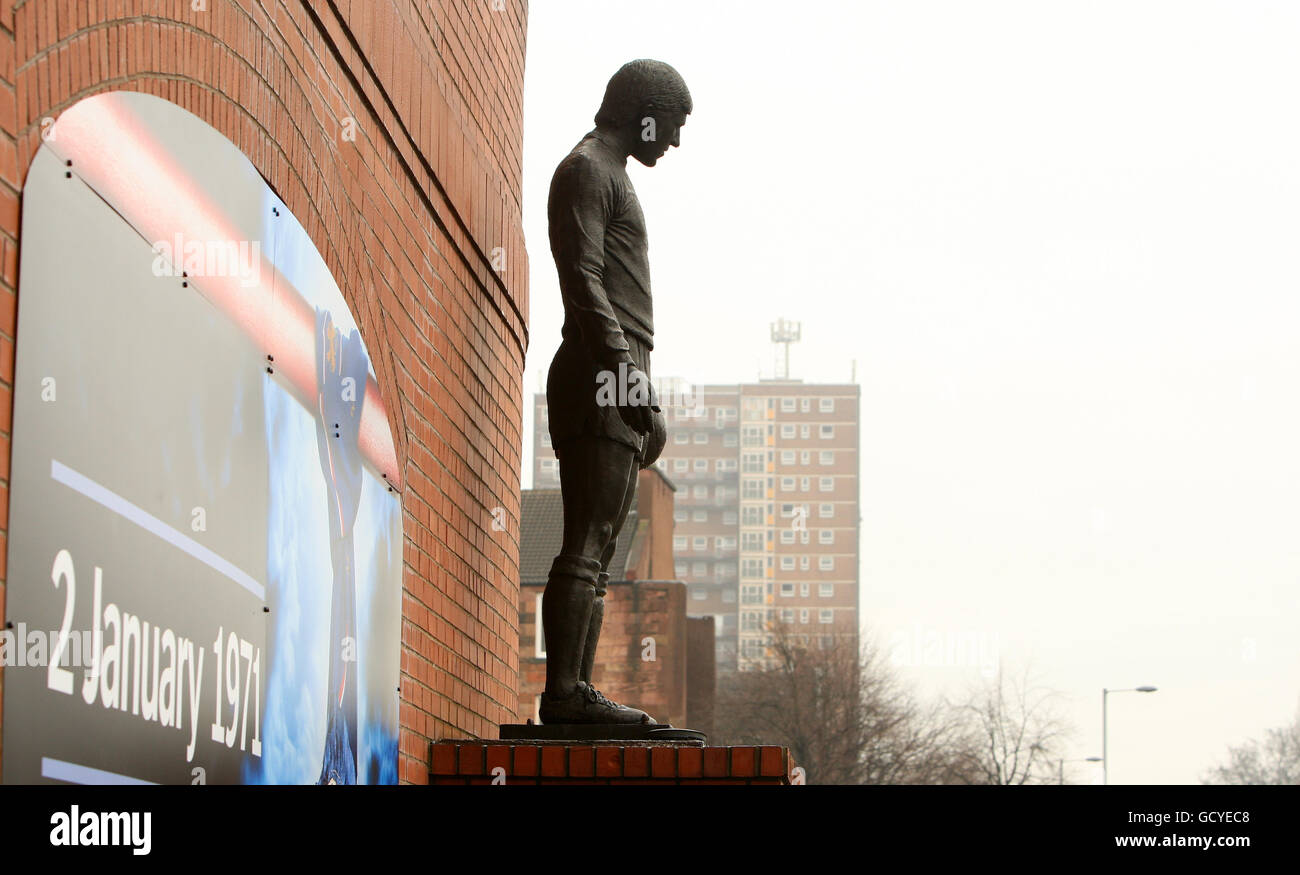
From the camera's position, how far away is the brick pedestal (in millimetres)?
6363

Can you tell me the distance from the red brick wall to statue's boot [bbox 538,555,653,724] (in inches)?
18.6

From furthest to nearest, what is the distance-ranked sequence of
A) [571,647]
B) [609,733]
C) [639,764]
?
[571,647] < [609,733] < [639,764]

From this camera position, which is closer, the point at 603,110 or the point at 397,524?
the point at 397,524

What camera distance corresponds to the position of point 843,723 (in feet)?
163

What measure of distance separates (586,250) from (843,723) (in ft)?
145

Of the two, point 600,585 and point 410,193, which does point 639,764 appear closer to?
point 600,585

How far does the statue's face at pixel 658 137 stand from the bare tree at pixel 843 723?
40.2 meters

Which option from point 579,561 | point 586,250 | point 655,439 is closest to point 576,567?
point 579,561

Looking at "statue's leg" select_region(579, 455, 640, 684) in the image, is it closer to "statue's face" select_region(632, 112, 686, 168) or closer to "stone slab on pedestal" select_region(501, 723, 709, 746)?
"stone slab on pedestal" select_region(501, 723, 709, 746)

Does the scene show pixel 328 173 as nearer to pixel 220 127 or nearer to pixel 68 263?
pixel 220 127

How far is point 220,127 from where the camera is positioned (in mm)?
4566
